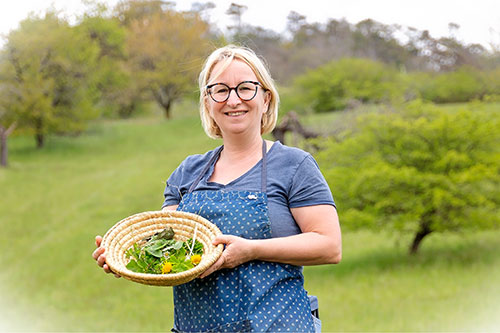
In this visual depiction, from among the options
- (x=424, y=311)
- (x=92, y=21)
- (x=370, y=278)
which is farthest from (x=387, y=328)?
(x=92, y=21)

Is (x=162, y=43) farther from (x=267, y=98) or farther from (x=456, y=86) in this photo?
(x=267, y=98)

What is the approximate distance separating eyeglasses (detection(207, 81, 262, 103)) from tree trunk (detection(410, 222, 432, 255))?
25.5 ft

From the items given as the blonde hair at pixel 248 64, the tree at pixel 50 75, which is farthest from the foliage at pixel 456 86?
the blonde hair at pixel 248 64

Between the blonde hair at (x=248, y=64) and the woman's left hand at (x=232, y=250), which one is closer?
the woman's left hand at (x=232, y=250)

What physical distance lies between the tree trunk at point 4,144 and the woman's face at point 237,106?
501 inches

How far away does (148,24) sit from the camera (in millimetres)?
12383

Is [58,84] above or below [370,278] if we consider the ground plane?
above

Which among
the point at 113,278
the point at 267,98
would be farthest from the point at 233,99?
the point at 113,278

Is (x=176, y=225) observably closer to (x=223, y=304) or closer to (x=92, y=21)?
(x=223, y=304)

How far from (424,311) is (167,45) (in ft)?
24.7

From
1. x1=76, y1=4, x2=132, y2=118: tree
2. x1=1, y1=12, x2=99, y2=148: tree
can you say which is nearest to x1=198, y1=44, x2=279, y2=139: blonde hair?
x1=76, y1=4, x2=132, y2=118: tree

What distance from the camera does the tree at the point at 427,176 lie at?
841 cm

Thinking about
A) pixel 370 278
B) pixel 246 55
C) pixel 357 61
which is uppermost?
pixel 246 55

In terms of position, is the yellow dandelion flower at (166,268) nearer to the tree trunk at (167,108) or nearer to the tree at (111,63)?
the tree at (111,63)
